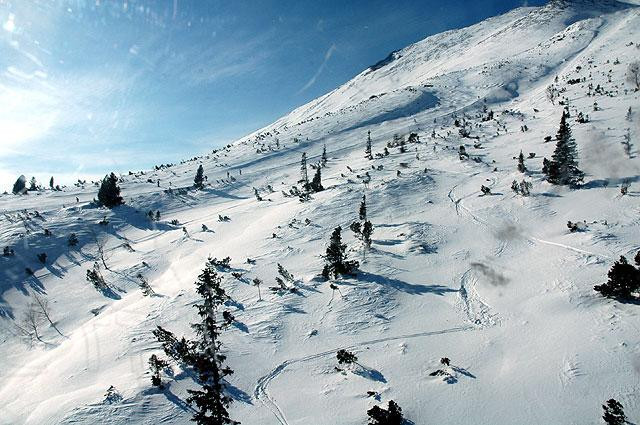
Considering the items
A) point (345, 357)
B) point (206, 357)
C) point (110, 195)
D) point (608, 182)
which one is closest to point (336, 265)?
point (345, 357)

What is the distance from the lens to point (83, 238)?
183ft

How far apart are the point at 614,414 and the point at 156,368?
68.1ft

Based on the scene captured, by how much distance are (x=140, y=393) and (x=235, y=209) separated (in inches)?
1558

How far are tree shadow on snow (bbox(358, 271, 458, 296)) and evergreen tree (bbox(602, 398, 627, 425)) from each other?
12030 millimetres

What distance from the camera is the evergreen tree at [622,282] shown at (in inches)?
841

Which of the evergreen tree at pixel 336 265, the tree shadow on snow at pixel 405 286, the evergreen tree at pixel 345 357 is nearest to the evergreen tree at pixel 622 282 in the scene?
the tree shadow on snow at pixel 405 286

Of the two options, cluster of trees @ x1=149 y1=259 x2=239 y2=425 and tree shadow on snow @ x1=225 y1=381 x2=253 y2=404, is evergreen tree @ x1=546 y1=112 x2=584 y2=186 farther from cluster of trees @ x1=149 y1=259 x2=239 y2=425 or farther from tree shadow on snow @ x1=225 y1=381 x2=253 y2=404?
tree shadow on snow @ x1=225 y1=381 x2=253 y2=404

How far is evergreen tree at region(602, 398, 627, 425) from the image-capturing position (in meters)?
15.0

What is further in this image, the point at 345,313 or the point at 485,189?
the point at 485,189

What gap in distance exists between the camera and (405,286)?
1117 inches

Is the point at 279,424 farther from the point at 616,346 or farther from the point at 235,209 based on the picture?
the point at 235,209

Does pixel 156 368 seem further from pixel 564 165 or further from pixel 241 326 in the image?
pixel 564 165

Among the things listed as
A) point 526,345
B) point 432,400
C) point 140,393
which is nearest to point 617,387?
point 526,345

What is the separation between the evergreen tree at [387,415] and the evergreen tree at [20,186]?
285 ft
